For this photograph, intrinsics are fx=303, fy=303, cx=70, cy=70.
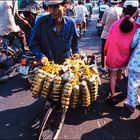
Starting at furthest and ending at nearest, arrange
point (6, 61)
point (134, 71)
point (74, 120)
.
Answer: point (6, 61), point (74, 120), point (134, 71)

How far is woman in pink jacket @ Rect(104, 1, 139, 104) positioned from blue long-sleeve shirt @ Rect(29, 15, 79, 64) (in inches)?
38.1

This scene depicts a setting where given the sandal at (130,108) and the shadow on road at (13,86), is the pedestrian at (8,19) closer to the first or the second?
the shadow on road at (13,86)

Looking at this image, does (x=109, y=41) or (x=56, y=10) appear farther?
(x=109, y=41)

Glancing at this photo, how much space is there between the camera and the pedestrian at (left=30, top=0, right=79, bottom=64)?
473 centimetres

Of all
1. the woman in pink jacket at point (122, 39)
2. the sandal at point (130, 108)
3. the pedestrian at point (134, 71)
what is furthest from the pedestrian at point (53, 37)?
the sandal at point (130, 108)

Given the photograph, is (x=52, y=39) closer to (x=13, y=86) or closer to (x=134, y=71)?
(x=134, y=71)

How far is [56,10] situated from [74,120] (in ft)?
6.87

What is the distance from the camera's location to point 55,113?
4.71 m

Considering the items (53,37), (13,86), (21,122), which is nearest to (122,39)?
(53,37)

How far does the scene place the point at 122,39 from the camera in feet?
18.1

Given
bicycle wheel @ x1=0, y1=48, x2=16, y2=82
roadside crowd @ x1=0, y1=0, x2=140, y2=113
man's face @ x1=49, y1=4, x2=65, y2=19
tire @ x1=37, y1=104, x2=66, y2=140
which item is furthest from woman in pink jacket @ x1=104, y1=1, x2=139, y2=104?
bicycle wheel @ x1=0, y1=48, x2=16, y2=82

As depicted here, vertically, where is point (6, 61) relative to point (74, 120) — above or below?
above

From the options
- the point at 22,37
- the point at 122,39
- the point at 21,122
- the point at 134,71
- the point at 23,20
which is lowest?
the point at 21,122

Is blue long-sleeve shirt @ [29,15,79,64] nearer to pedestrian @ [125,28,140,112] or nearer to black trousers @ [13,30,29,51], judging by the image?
pedestrian @ [125,28,140,112]
